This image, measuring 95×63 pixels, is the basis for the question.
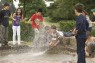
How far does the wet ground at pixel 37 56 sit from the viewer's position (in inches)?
450

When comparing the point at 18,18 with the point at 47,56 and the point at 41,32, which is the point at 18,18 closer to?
the point at 41,32

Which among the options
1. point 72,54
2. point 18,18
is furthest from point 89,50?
point 18,18

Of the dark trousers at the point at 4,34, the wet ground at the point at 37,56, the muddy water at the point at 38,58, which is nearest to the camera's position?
the muddy water at the point at 38,58

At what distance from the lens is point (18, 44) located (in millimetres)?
14820

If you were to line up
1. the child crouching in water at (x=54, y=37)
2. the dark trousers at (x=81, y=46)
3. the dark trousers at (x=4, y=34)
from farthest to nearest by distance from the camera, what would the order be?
1. the dark trousers at (x=4, y=34)
2. the child crouching in water at (x=54, y=37)
3. the dark trousers at (x=81, y=46)

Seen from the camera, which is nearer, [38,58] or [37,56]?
[38,58]

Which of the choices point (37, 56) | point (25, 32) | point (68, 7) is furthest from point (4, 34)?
point (68, 7)

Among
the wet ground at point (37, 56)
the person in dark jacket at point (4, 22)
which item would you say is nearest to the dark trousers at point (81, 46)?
the wet ground at point (37, 56)

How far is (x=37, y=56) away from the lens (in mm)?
12570

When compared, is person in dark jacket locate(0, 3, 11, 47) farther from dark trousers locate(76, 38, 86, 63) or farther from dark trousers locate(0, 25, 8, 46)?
dark trousers locate(76, 38, 86, 63)

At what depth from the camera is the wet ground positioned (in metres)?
11.4

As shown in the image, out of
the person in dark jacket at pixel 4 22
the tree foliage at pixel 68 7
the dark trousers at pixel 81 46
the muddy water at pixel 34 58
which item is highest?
the tree foliage at pixel 68 7

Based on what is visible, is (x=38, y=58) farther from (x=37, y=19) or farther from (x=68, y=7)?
(x=68, y=7)

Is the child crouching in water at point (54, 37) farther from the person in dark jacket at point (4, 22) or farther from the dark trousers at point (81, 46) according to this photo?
the dark trousers at point (81, 46)
